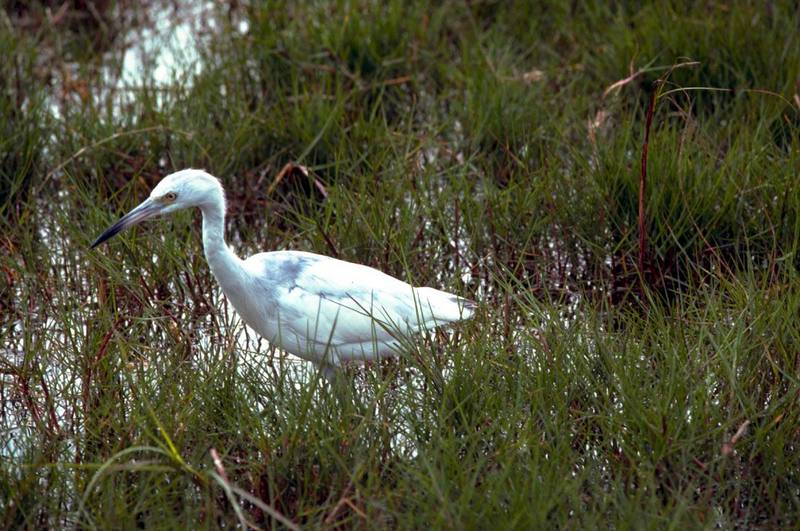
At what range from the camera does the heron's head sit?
3.80m

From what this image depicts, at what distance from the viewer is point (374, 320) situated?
3695 mm

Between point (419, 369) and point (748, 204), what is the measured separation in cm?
181

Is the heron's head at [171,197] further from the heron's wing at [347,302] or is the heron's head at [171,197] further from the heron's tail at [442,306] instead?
the heron's tail at [442,306]

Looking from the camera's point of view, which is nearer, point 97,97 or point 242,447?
point 242,447

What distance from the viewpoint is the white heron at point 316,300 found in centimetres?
392

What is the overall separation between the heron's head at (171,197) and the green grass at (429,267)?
368mm

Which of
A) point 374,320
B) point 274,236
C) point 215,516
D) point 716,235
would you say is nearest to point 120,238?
point 274,236

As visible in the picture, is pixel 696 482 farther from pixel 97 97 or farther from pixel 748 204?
pixel 97 97

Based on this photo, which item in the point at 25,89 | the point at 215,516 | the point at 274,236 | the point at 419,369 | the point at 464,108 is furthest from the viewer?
the point at 25,89

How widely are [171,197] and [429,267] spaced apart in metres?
1.17

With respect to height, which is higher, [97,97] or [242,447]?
[97,97]

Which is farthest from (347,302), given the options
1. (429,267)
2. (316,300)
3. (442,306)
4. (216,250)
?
(429,267)

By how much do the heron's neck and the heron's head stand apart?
0.06 metres

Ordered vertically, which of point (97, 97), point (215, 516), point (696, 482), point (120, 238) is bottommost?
point (696, 482)
